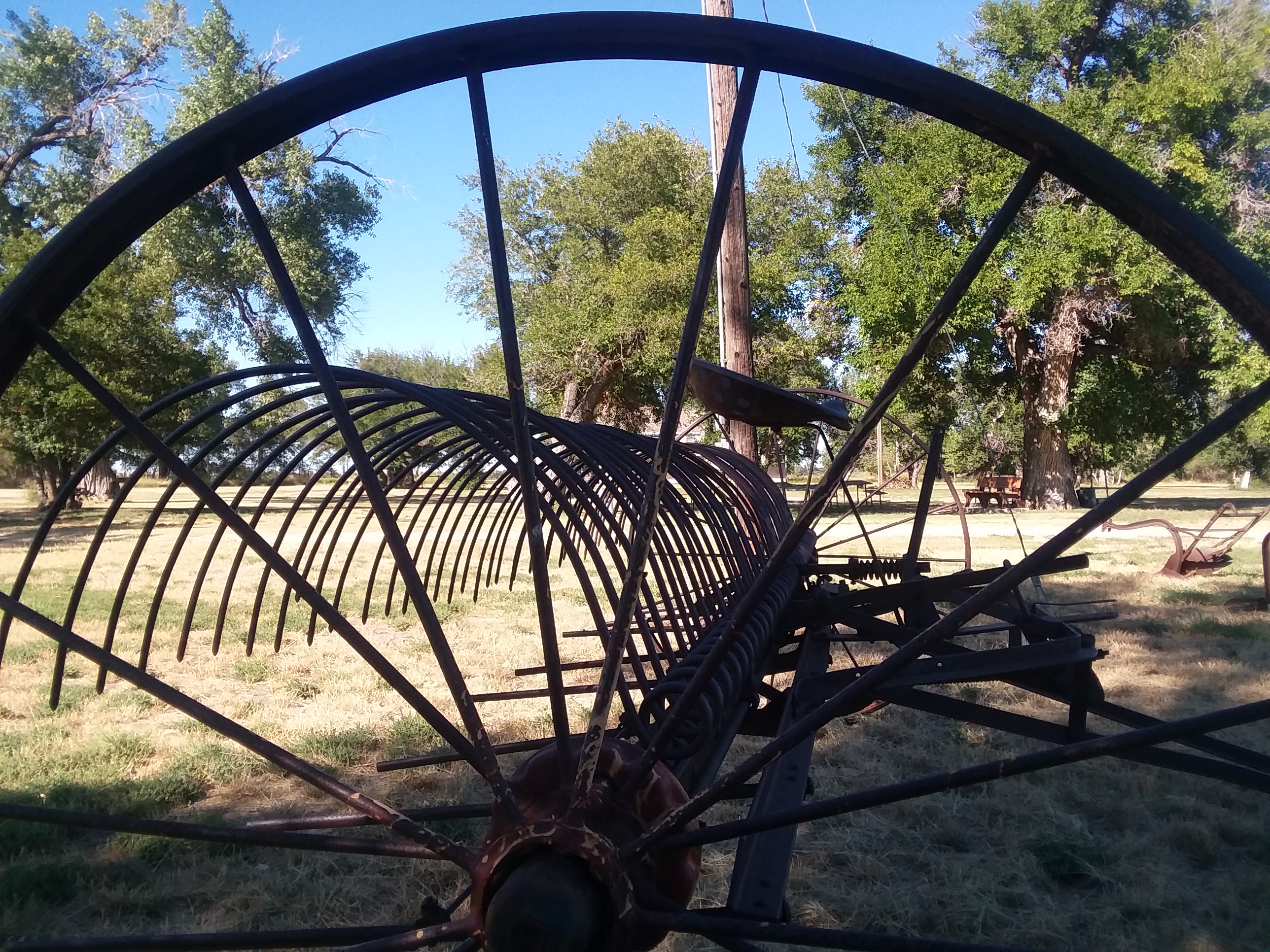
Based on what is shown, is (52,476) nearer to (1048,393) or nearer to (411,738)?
(411,738)

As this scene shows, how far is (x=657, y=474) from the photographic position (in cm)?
139

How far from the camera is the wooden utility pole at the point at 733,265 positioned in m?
7.41

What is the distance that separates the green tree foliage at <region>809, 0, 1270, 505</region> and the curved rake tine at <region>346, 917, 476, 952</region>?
56.5 feet

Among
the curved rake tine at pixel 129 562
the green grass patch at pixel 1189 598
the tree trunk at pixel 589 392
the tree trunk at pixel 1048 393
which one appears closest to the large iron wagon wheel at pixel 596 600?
the curved rake tine at pixel 129 562

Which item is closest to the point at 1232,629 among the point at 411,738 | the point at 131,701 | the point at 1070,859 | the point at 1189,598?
the point at 1189,598

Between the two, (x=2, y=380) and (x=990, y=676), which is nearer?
(x=2, y=380)

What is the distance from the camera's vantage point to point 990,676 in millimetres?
2441

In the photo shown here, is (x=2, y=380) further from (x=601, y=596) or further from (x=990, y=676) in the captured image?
(x=601, y=596)

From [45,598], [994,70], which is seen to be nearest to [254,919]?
[45,598]

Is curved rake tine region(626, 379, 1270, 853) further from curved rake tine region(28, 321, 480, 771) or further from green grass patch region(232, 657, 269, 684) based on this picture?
green grass patch region(232, 657, 269, 684)

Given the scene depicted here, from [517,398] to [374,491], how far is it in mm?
321

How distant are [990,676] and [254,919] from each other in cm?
245

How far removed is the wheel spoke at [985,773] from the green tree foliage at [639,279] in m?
17.1

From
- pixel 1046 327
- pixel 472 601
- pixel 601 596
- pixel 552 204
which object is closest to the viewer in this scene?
pixel 472 601
